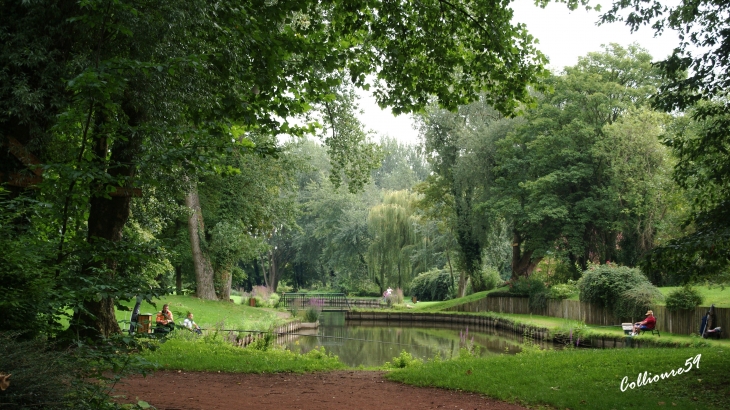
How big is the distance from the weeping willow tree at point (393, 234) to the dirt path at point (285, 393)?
30.6 meters

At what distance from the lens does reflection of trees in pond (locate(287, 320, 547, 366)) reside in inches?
750

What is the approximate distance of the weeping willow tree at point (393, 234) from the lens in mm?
40594

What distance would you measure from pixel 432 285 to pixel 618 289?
23.1 m

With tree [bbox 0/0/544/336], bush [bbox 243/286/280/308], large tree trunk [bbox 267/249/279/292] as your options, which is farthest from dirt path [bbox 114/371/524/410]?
large tree trunk [bbox 267/249/279/292]

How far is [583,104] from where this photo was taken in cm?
3038

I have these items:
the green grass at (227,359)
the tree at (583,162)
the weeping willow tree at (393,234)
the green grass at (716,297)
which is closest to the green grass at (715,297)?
the green grass at (716,297)

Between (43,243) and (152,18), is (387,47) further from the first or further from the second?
(43,243)

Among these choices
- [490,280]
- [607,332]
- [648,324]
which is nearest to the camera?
[648,324]

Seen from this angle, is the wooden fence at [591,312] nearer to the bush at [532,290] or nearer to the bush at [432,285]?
the bush at [532,290]

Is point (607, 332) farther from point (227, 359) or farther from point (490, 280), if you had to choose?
point (490, 280)

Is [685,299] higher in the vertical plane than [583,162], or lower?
lower

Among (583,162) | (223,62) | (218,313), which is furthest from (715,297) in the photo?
(223,62)

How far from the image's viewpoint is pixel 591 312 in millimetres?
23188

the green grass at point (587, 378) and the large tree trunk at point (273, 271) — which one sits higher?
the large tree trunk at point (273, 271)
